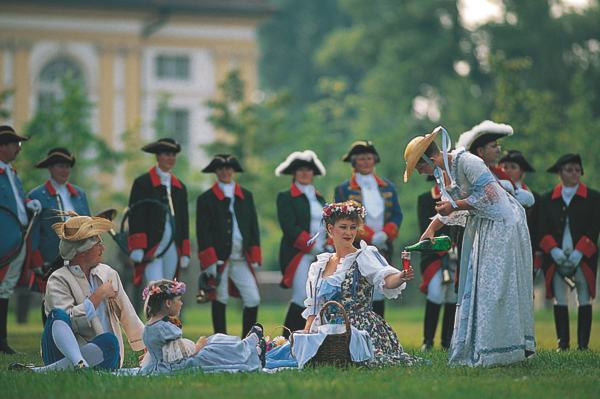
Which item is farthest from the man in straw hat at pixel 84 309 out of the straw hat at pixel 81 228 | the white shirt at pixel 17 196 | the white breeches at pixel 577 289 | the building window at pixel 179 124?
the building window at pixel 179 124

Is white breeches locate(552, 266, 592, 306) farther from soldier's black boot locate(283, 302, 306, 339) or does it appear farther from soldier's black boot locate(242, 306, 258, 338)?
soldier's black boot locate(242, 306, 258, 338)

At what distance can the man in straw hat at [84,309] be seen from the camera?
9.74m

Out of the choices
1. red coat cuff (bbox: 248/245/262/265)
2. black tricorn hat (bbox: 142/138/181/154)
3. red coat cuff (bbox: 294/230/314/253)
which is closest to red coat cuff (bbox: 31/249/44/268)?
black tricorn hat (bbox: 142/138/181/154)

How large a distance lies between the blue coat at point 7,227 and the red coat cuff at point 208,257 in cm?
174

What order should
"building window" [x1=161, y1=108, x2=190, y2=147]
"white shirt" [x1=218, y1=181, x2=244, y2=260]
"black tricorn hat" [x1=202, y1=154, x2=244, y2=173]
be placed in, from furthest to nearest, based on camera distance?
"building window" [x1=161, y1=108, x2=190, y2=147] → "black tricorn hat" [x1=202, y1=154, x2=244, y2=173] → "white shirt" [x1=218, y1=181, x2=244, y2=260]

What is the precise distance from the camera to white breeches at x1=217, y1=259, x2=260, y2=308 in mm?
13141

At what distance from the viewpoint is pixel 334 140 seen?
33.9 m

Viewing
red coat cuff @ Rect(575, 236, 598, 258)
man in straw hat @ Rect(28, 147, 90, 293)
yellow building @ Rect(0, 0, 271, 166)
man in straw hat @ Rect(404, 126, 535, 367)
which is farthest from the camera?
yellow building @ Rect(0, 0, 271, 166)

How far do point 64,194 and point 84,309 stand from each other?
340cm

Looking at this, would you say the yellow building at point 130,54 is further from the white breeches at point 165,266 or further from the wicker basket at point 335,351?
the wicker basket at point 335,351

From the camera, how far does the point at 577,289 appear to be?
13078 millimetres

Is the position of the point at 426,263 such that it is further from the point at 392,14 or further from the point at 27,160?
the point at 392,14

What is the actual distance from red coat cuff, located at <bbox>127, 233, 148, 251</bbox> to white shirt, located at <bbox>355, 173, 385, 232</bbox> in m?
2.22

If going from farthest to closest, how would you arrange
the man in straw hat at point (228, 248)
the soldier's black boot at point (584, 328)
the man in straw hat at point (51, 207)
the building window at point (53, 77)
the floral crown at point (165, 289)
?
the building window at point (53, 77)
the man in straw hat at point (228, 248)
the soldier's black boot at point (584, 328)
the man in straw hat at point (51, 207)
the floral crown at point (165, 289)
